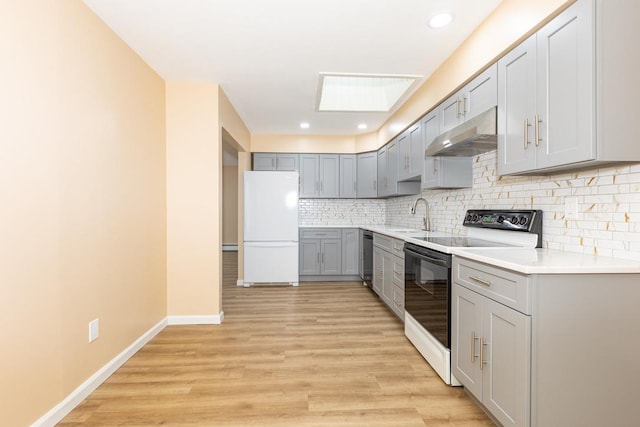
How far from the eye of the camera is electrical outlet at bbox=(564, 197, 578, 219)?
182 centimetres

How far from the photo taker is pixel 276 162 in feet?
17.9

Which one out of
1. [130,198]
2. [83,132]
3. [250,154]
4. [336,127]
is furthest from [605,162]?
[250,154]

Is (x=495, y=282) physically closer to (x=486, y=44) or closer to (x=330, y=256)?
(x=486, y=44)

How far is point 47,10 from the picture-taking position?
5.68ft

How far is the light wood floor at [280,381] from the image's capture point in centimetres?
183

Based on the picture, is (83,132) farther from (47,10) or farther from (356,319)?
(356,319)

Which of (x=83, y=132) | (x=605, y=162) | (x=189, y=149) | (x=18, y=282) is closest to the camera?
(x=605, y=162)

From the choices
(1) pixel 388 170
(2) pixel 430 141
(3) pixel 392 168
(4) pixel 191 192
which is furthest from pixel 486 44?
(4) pixel 191 192

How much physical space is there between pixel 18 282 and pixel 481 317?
2310mm

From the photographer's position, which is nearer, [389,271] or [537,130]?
[537,130]

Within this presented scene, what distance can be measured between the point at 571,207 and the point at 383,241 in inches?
81.8

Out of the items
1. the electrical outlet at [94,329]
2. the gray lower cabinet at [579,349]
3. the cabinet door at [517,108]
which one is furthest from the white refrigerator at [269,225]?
the gray lower cabinet at [579,349]

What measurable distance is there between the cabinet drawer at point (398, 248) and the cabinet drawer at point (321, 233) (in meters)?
1.92

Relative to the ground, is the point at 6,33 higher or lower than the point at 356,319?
higher
